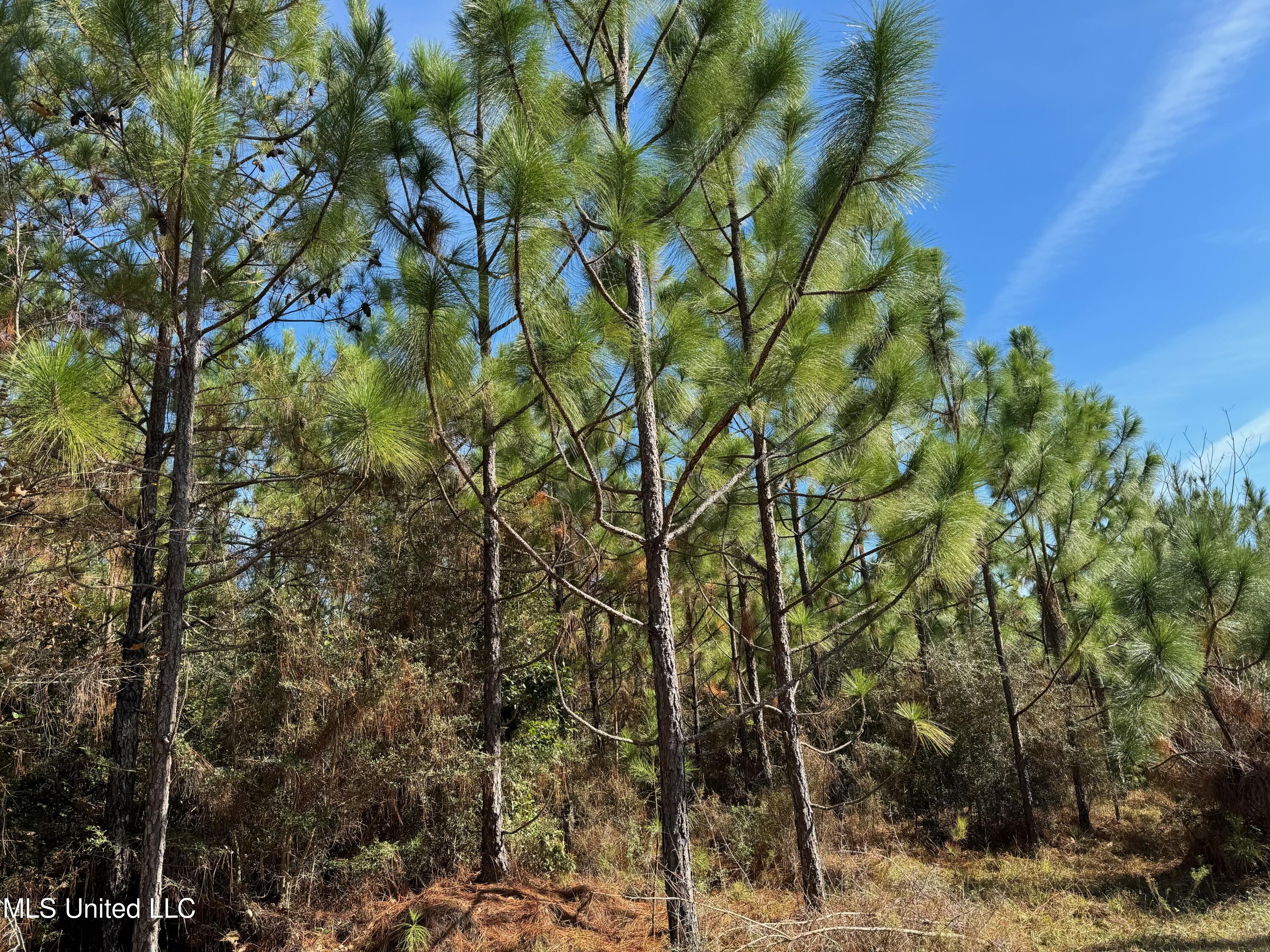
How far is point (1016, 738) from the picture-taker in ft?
29.6

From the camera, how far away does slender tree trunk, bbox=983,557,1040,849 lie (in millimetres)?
8969

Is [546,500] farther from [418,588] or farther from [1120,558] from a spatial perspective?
[1120,558]

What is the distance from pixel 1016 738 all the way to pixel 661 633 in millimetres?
7176

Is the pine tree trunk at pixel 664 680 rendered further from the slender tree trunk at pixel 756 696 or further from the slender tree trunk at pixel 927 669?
the slender tree trunk at pixel 927 669

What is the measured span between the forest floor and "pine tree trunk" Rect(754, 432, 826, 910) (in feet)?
0.70

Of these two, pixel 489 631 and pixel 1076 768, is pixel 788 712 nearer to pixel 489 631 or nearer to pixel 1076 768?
pixel 489 631

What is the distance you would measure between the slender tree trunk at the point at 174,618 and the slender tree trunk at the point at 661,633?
263cm

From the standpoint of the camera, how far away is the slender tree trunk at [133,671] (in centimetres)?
518

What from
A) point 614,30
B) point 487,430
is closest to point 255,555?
point 487,430

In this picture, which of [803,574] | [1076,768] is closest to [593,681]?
[803,574]

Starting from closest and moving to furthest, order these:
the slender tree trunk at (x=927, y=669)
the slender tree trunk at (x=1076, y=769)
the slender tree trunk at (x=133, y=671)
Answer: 1. the slender tree trunk at (x=133, y=671)
2. the slender tree trunk at (x=1076, y=769)
3. the slender tree trunk at (x=927, y=669)

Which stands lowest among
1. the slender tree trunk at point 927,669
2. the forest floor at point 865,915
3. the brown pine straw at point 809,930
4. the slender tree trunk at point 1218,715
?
the forest floor at point 865,915

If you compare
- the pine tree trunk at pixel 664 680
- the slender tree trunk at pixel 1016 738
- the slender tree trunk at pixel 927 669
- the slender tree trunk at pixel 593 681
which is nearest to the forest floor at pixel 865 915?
the pine tree trunk at pixel 664 680

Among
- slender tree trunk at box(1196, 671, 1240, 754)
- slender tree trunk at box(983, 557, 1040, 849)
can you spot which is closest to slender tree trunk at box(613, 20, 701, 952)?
slender tree trunk at box(1196, 671, 1240, 754)
